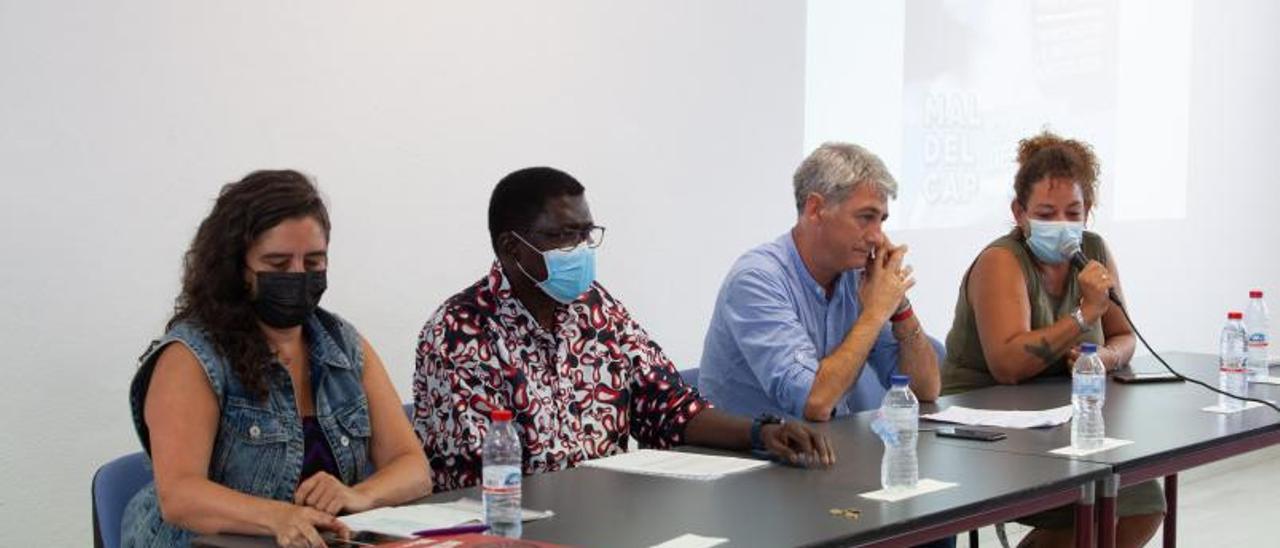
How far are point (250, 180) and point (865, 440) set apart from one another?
4.07 ft

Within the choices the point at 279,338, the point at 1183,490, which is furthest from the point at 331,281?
the point at 1183,490

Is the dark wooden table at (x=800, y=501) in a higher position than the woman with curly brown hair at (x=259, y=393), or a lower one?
lower

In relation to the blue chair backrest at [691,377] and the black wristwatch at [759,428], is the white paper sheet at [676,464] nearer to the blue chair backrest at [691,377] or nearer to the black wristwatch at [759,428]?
the black wristwatch at [759,428]

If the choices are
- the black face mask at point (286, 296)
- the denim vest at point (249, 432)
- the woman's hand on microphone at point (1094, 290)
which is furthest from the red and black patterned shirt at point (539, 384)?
the woman's hand on microphone at point (1094, 290)

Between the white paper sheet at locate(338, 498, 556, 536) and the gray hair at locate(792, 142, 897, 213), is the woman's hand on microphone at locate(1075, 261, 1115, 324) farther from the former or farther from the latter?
the white paper sheet at locate(338, 498, 556, 536)

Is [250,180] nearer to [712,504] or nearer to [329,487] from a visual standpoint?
[329,487]

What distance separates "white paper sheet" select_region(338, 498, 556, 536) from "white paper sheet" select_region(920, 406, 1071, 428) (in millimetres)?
1198

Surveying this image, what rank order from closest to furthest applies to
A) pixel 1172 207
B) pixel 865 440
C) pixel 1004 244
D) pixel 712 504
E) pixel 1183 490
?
pixel 712 504, pixel 865 440, pixel 1004 244, pixel 1183 490, pixel 1172 207

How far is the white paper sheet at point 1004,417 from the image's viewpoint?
3107mm

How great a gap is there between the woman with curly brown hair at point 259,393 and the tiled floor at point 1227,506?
2532 millimetres

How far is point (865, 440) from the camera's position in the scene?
115 inches

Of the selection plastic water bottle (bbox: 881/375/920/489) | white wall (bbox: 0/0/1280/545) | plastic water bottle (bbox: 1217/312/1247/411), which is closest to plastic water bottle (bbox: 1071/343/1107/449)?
plastic water bottle (bbox: 881/375/920/489)

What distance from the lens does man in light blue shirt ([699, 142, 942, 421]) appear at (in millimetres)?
3268

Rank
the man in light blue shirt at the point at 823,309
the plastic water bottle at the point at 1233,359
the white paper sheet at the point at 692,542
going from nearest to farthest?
1. the white paper sheet at the point at 692,542
2. the man in light blue shirt at the point at 823,309
3. the plastic water bottle at the point at 1233,359
